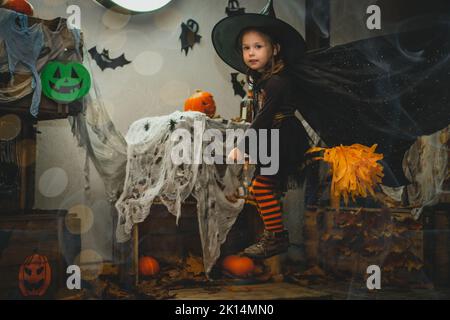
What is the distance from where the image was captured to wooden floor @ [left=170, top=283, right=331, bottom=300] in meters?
2.24

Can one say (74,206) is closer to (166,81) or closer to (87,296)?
(87,296)

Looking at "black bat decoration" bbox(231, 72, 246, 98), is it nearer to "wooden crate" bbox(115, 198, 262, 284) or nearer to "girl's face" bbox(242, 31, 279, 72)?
"girl's face" bbox(242, 31, 279, 72)

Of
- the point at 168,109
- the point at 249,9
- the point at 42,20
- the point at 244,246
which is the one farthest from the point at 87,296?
the point at 249,9

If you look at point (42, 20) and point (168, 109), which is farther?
point (168, 109)

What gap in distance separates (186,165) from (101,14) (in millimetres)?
853

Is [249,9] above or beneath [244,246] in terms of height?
above

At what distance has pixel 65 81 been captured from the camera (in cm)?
216

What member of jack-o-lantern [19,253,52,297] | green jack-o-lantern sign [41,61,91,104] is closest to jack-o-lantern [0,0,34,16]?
green jack-o-lantern sign [41,61,91,104]

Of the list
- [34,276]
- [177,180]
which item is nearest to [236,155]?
[177,180]

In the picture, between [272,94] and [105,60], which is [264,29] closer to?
[272,94]

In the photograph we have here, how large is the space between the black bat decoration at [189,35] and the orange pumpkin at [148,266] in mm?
1068

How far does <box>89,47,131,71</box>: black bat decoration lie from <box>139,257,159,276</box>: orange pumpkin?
0.96 metres
